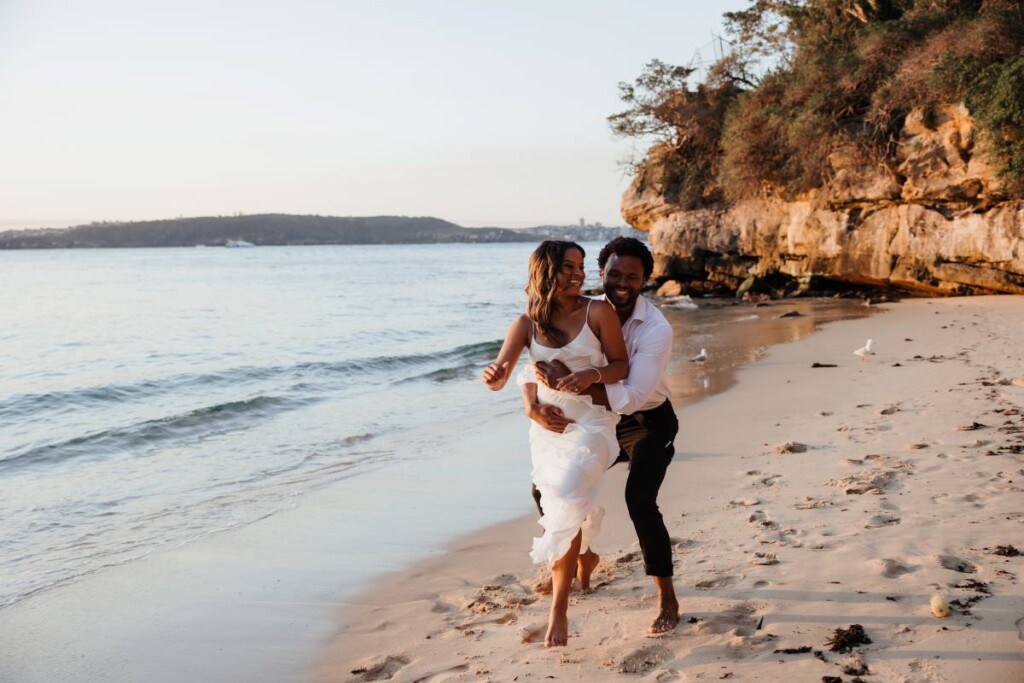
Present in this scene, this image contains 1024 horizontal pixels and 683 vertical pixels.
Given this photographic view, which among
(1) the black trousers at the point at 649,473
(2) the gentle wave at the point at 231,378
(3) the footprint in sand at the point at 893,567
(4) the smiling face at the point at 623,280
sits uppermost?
(4) the smiling face at the point at 623,280

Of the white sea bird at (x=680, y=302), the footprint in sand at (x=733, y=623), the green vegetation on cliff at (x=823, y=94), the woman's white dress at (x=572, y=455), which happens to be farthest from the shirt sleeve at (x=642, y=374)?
the white sea bird at (x=680, y=302)

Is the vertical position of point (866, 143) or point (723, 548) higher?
point (866, 143)

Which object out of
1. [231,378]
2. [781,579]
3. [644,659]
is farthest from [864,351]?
[231,378]

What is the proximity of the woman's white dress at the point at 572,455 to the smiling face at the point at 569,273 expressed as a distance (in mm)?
194

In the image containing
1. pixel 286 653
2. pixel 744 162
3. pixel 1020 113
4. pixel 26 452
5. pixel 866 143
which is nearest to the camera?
pixel 286 653

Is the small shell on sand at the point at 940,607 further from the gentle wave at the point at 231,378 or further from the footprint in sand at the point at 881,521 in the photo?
the gentle wave at the point at 231,378

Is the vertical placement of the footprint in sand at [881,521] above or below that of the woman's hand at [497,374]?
below

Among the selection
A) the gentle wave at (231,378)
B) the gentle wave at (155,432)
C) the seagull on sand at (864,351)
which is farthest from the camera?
the gentle wave at (231,378)

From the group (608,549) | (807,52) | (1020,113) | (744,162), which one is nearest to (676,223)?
(744,162)

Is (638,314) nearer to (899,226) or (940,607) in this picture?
(940,607)

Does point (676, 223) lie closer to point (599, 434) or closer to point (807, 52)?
point (807, 52)

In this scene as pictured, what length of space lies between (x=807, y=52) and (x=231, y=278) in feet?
140

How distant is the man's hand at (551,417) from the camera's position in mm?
3924

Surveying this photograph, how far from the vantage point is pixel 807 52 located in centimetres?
2466
